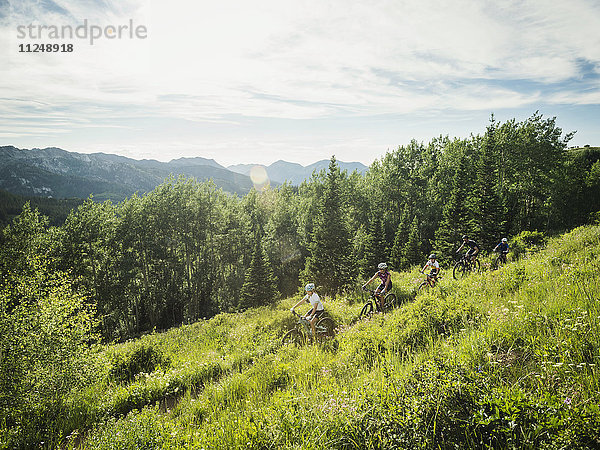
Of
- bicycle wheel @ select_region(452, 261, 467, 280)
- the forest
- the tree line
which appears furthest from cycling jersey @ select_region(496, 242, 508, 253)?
the tree line

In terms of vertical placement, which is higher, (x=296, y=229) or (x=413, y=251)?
(x=296, y=229)

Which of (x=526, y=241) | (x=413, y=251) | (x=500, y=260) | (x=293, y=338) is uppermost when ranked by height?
(x=526, y=241)

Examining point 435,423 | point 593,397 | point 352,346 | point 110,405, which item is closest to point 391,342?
point 352,346

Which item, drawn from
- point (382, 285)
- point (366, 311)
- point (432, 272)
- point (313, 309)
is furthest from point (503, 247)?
point (313, 309)

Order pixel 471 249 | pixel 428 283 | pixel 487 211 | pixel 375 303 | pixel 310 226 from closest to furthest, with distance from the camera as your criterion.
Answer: pixel 375 303 < pixel 428 283 < pixel 471 249 < pixel 487 211 < pixel 310 226

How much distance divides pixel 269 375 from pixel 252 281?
3198cm

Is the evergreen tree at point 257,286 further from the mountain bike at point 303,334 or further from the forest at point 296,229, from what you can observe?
the mountain bike at point 303,334

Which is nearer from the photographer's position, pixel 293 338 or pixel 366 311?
pixel 293 338

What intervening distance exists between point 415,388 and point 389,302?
28.4ft

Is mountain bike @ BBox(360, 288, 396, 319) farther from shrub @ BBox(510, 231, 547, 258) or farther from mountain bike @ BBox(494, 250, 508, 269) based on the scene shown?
shrub @ BBox(510, 231, 547, 258)

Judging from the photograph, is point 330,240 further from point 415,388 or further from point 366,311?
point 415,388

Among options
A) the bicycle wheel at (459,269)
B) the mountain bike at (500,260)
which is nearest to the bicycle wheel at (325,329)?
the bicycle wheel at (459,269)

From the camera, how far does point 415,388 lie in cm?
423

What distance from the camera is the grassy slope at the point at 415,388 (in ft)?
10.6
